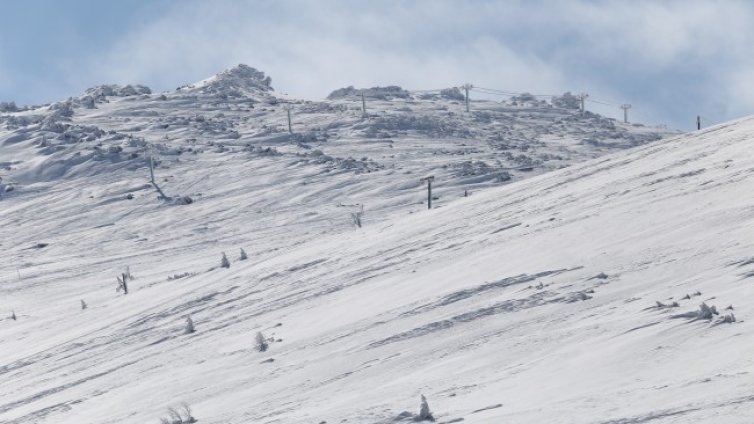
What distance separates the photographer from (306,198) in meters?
43.3

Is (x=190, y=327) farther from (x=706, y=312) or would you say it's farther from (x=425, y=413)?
(x=706, y=312)

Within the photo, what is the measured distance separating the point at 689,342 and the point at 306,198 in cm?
3352

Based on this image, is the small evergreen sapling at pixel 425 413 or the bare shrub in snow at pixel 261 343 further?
the bare shrub in snow at pixel 261 343

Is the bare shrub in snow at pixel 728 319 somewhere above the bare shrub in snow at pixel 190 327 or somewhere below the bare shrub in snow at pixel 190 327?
above

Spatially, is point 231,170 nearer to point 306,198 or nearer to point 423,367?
point 306,198

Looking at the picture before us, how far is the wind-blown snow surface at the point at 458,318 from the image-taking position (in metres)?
10.1

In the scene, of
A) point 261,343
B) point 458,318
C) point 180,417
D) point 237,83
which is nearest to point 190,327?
point 261,343

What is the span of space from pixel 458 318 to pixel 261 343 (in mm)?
2820

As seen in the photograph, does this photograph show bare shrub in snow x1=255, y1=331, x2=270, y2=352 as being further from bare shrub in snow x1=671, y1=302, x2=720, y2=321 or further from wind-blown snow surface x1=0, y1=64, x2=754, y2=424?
bare shrub in snow x1=671, y1=302, x2=720, y2=321

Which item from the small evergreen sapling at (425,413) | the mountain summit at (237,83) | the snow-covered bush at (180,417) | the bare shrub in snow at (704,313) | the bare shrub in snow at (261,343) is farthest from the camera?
the mountain summit at (237,83)

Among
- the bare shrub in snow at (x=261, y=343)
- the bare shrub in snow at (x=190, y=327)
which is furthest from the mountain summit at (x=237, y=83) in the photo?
the bare shrub in snow at (x=261, y=343)

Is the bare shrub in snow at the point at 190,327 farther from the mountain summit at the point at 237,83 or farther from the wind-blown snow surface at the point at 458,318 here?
the mountain summit at the point at 237,83

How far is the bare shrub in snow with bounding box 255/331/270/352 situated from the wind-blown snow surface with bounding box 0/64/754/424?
0.35 feet

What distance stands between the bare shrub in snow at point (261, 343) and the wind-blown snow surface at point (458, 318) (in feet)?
0.35
